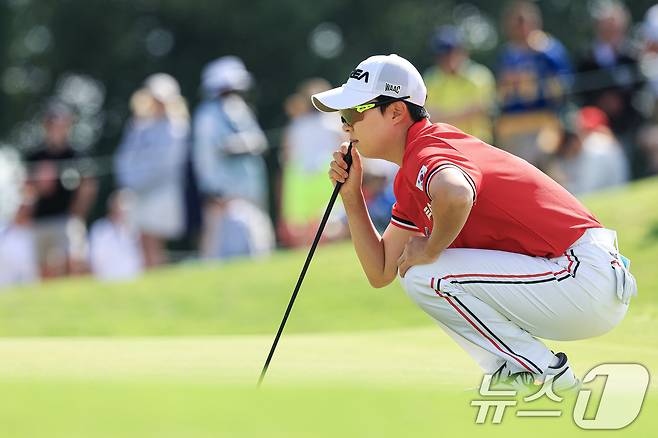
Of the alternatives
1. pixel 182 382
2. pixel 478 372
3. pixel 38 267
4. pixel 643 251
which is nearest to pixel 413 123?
pixel 478 372

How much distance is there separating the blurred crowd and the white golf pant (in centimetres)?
626

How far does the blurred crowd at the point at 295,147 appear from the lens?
12758 millimetres

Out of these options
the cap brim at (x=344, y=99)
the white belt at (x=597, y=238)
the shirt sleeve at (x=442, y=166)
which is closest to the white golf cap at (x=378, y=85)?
the cap brim at (x=344, y=99)

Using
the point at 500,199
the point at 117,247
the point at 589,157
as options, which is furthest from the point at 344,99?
the point at 117,247

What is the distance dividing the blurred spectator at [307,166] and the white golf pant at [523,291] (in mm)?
7863

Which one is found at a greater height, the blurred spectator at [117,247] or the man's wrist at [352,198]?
the man's wrist at [352,198]

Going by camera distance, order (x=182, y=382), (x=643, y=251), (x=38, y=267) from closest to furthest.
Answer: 1. (x=182, y=382)
2. (x=643, y=251)
3. (x=38, y=267)

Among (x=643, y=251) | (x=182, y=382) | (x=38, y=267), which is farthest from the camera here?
(x=38, y=267)

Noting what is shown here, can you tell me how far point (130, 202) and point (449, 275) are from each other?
30.7 ft

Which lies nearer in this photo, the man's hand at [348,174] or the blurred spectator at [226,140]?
the man's hand at [348,174]

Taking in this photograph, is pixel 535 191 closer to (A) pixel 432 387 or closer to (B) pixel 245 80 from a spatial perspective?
(A) pixel 432 387

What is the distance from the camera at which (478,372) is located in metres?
5.73

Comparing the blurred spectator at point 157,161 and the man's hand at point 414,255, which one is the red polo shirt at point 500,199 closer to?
the man's hand at point 414,255

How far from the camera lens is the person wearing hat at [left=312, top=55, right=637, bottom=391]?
5207 millimetres
